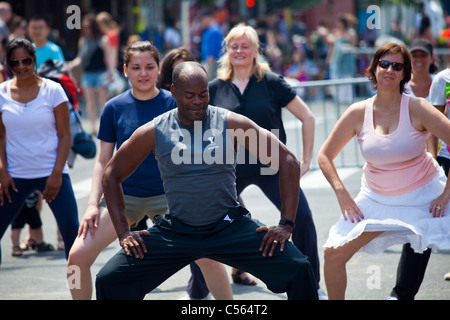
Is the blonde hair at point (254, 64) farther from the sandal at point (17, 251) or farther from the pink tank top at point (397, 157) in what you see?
the sandal at point (17, 251)

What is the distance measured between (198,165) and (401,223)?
1.40 meters

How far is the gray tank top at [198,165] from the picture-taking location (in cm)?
415

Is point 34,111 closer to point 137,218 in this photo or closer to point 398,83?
point 137,218

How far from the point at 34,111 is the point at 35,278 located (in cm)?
167

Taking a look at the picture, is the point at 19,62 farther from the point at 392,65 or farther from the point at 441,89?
the point at 441,89

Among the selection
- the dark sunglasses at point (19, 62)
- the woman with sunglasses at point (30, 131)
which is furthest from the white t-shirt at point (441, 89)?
the dark sunglasses at point (19, 62)

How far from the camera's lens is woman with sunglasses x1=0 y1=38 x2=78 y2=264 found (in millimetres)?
5875

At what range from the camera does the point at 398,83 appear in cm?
495

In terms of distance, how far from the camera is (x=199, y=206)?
417cm

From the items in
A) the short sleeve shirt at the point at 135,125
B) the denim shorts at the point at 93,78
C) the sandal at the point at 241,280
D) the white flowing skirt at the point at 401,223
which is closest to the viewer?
the white flowing skirt at the point at 401,223

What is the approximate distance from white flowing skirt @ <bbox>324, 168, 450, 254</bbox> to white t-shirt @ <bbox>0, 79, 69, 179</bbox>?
2.34 metres

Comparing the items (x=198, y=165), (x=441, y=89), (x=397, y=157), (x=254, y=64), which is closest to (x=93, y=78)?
(x=254, y=64)

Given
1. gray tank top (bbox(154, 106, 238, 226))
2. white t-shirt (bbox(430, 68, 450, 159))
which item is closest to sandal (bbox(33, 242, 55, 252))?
gray tank top (bbox(154, 106, 238, 226))

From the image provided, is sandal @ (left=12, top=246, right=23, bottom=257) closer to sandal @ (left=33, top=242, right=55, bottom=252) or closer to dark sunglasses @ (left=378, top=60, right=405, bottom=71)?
sandal @ (left=33, top=242, right=55, bottom=252)
